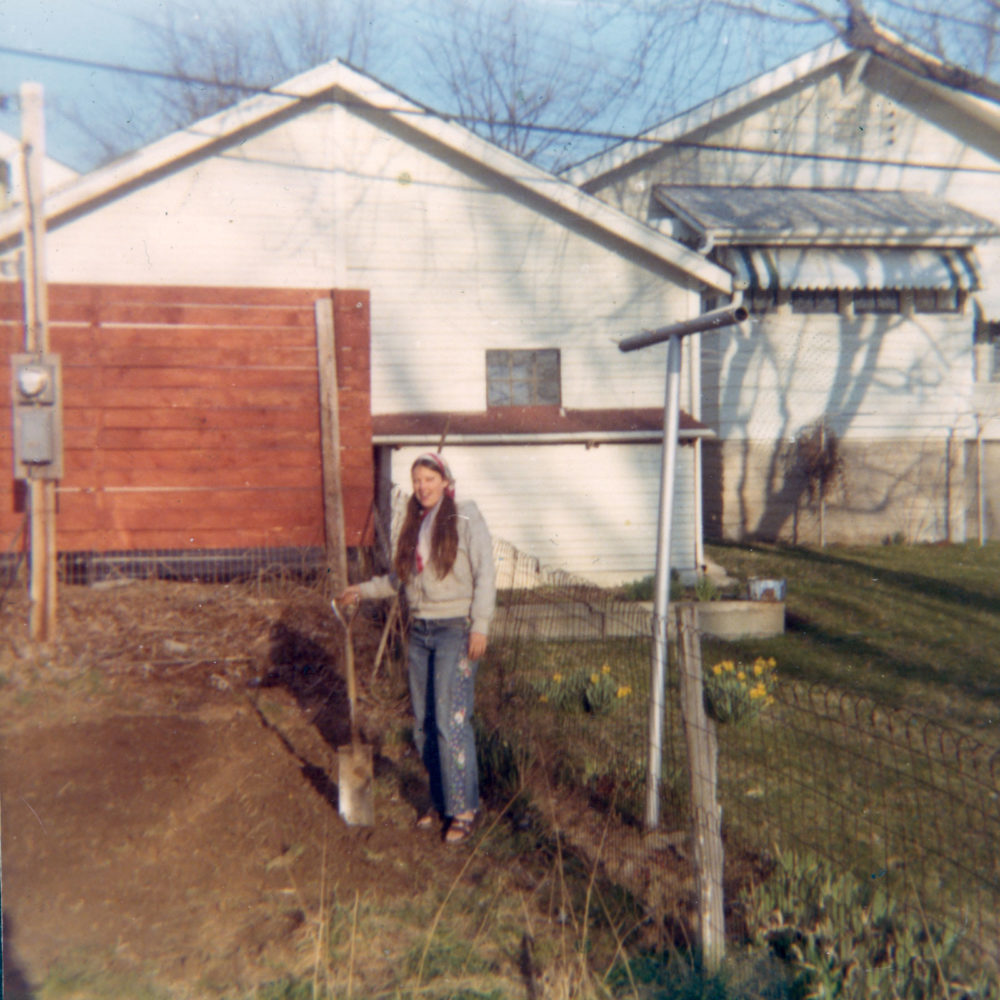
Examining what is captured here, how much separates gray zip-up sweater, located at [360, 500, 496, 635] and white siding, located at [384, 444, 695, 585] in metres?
6.55

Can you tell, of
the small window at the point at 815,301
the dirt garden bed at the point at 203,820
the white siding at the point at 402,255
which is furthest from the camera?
the small window at the point at 815,301

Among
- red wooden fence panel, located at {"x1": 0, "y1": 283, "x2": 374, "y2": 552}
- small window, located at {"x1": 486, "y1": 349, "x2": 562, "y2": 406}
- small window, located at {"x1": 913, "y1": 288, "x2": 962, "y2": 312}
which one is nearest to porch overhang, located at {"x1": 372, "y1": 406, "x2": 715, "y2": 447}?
small window, located at {"x1": 486, "y1": 349, "x2": 562, "y2": 406}

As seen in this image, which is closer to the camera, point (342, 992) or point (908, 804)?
point (342, 992)

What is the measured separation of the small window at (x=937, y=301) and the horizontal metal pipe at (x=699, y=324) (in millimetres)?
11965

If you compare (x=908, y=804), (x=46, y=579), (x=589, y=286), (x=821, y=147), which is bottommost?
(x=908, y=804)

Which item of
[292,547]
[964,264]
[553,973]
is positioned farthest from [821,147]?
[553,973]

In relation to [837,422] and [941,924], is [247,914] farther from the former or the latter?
[837,422]

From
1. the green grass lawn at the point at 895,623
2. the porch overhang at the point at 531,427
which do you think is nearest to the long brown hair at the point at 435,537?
the green grass lawn at the point at 895,623

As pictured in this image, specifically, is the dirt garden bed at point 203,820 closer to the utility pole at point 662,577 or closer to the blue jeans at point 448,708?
the blue jeans at point 448,708

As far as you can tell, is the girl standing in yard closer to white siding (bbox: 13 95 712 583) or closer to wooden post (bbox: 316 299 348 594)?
wooden post (bbox: 316 299 348 594)

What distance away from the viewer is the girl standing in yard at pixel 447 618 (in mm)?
4410

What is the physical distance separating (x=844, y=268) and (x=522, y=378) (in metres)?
5.43

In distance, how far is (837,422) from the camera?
47.9 feet

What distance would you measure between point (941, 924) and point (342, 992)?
77.9 inches
